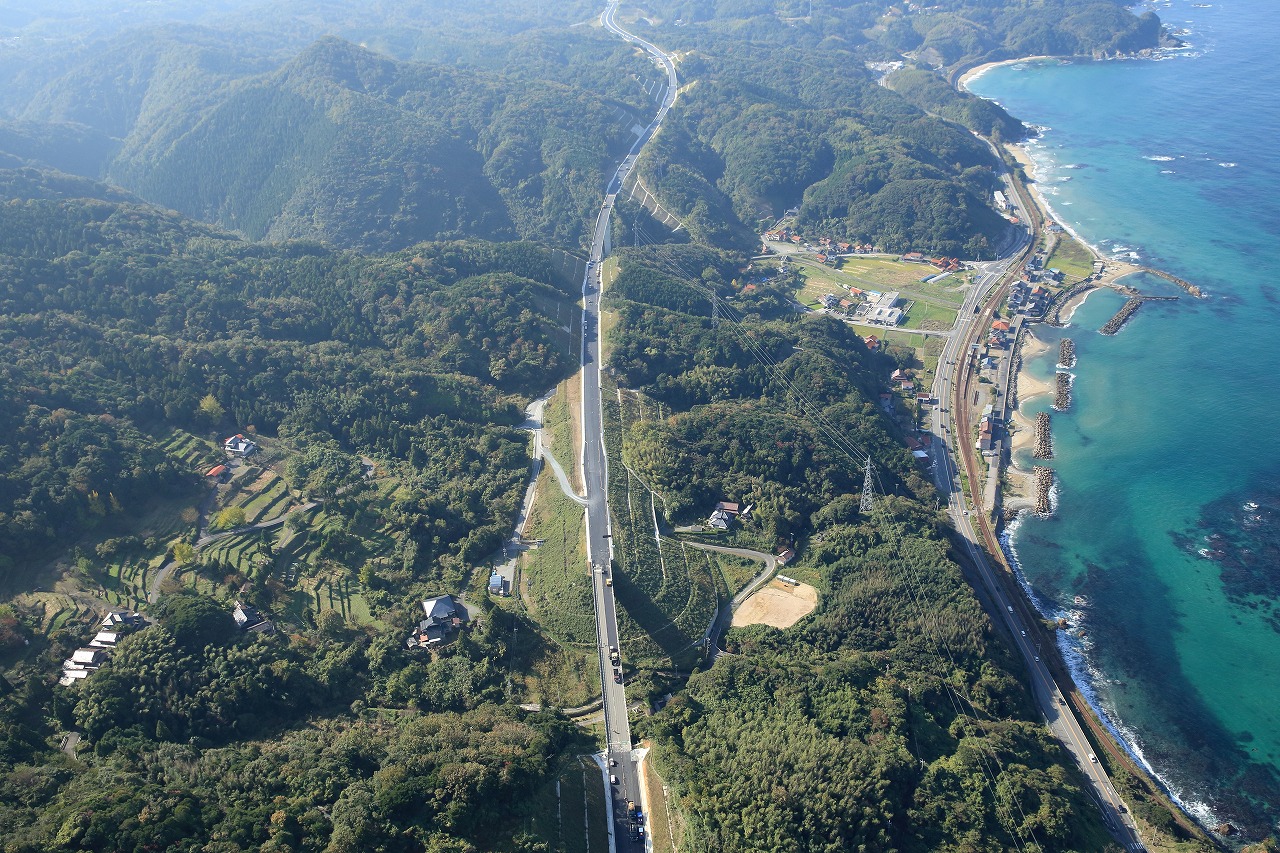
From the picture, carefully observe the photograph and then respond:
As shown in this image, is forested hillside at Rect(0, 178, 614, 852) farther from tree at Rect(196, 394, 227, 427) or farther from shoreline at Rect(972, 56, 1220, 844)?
shoreline at Rect(972, 56, 1220, 844)

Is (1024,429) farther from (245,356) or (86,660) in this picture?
(86,660)

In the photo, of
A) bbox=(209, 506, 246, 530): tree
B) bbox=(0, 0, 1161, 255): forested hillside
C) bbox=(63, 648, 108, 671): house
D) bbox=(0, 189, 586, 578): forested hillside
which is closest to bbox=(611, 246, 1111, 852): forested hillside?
bbox=(0, 189, 586, 578): forested hillside

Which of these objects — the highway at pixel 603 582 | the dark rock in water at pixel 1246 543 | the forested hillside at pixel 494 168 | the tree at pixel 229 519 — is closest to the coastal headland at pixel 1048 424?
the dark rock in water at pixel 1246 543

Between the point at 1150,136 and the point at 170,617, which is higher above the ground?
the point at 1150,136

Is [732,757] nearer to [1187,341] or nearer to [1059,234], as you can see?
[1187,341]

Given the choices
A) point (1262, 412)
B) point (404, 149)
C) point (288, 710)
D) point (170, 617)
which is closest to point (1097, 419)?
point (1262, 412)

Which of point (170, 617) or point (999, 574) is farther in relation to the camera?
point (999, 574)

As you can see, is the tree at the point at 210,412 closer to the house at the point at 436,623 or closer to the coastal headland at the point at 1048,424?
the house at the point at 436,623
